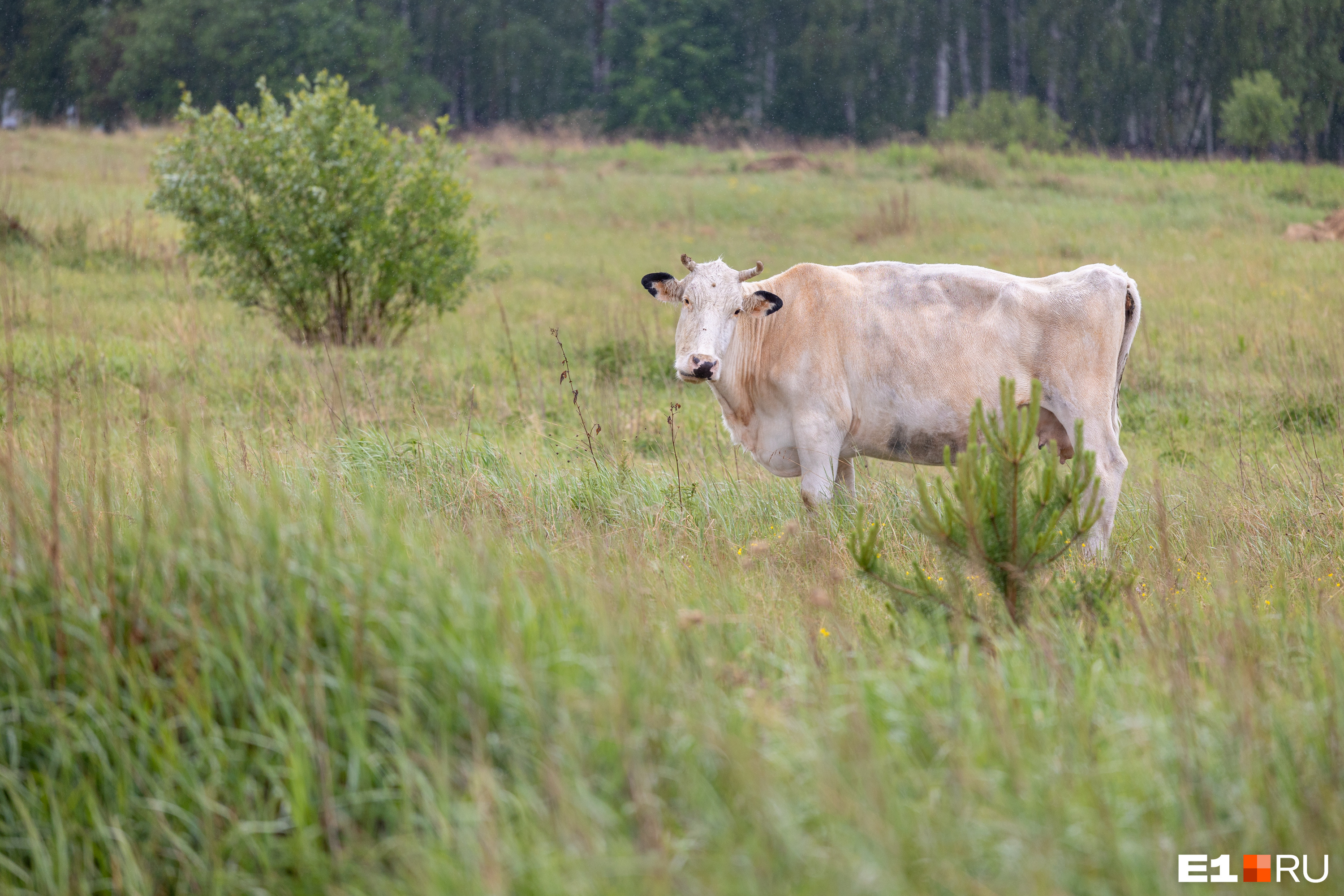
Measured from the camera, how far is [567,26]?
53031 millimetres

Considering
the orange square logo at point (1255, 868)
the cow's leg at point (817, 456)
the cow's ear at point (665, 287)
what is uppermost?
the cow's ear at point (665, 287)

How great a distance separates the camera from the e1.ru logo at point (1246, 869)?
89.0 inches

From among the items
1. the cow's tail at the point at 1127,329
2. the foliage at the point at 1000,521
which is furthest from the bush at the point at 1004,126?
the foliage at the point at 1000,521

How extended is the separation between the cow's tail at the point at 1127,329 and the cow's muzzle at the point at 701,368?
236cm

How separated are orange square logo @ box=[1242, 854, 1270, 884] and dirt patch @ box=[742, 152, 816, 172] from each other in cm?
2750

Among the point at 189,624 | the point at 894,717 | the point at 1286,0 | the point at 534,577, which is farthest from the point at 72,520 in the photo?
the point at 1286,0

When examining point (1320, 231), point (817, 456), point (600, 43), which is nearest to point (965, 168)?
point (1320, 231)

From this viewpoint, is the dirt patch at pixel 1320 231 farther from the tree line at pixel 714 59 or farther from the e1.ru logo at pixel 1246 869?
the tree line at pixel 714 59

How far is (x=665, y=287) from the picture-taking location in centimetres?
602

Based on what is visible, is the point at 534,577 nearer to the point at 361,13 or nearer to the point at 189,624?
the point at 189,624

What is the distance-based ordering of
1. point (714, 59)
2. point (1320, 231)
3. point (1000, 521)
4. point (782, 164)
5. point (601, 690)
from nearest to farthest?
point (601, 690) → point (1000, 521) → point (1320, 231) → point (782, 164) → point (714, 59)

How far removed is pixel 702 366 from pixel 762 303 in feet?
2.08

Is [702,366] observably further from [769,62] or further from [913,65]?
[913,65]

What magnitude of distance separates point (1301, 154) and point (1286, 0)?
6440mm
